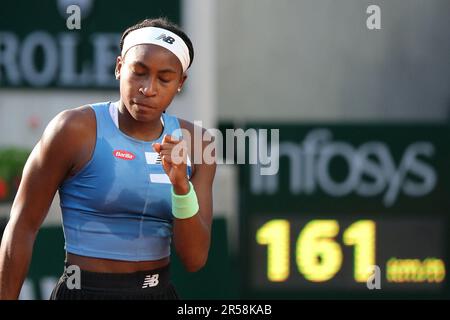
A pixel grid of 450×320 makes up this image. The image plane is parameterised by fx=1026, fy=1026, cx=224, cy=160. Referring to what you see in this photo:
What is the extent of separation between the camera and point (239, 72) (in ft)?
46.9

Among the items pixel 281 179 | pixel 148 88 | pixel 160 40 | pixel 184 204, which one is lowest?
pixel 281 179

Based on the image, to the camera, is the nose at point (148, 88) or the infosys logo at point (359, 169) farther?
the infosys logo at point (359, 169)

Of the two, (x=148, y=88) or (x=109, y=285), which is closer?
(x=148, y=88)

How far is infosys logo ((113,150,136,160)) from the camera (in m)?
4.11

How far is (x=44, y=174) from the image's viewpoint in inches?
155

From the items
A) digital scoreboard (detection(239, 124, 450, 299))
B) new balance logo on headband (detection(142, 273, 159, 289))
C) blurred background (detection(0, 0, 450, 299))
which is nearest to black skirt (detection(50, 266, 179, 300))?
new balance logo on headband (detection(142, 273, 159, 289))

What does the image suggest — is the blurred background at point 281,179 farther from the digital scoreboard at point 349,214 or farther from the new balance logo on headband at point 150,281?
the new balance logo on headband at point 150,281

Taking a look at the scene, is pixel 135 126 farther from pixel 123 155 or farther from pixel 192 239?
pixel 192 239

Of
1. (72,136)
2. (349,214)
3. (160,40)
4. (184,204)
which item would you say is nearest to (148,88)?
(160,40)

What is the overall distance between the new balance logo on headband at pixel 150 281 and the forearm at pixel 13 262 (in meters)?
0.53

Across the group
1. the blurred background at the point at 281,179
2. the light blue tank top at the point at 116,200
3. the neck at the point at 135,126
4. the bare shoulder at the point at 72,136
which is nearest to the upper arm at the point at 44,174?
the bare shoulder at the point at 72,136

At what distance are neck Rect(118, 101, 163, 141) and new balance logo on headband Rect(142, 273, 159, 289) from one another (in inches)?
22.4

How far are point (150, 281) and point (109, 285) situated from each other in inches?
7.0

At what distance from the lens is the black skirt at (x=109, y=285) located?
416 cm
